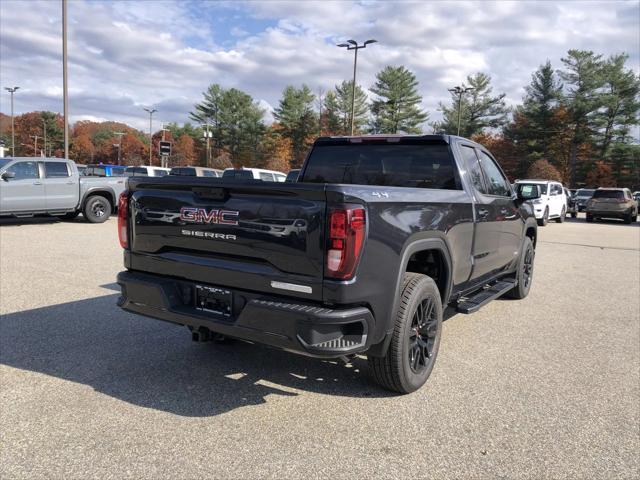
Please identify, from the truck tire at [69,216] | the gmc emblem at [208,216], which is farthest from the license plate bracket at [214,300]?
the truck tire at [69,216]

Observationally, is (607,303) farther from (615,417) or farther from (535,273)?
(615,417)

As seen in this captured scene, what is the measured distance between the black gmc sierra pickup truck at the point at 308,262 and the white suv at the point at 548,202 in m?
17.3

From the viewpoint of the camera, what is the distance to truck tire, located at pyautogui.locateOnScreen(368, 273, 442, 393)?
3432 millimetres

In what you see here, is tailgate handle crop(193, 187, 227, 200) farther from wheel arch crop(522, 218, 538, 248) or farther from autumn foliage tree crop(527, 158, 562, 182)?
autumn foliage tree crop(527, 158, 562, 182)

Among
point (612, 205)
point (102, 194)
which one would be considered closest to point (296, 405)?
point (102, 194)

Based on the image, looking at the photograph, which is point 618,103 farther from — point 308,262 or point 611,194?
point 308,262

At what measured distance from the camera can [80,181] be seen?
1401cm

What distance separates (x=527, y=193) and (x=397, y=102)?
183ft

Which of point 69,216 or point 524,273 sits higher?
point 524,273

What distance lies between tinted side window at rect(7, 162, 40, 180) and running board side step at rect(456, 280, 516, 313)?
39.0 feet

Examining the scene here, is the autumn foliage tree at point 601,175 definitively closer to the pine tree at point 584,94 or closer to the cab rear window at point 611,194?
the pine tree at point 584,94

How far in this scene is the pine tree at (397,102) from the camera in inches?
2318

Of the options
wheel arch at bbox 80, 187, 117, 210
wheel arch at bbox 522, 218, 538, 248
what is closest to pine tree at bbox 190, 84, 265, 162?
wheel arch at bbox 80, 187, 117, 210

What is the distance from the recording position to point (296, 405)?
3.46m
